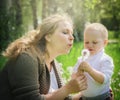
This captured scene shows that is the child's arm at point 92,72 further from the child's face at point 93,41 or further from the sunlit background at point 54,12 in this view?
the sunlit background at point 54,12

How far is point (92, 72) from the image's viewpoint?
9.51ft

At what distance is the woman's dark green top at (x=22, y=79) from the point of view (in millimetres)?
2506

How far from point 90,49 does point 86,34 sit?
112 millimetres

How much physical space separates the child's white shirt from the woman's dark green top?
1.89ft

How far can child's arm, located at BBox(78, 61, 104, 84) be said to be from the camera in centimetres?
283

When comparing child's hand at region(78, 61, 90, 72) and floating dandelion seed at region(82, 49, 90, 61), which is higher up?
floating dandelion seed at region(82, 49, 90, 61)

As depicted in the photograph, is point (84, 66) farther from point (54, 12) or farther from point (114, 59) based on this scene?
point (54, 12)

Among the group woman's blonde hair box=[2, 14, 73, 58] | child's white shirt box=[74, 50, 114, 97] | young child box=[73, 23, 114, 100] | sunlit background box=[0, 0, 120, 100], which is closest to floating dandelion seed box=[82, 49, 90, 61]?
young child box=[73, 23, 114, 100]

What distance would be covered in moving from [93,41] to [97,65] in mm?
175

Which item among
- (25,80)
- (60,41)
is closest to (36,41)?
(60,41)

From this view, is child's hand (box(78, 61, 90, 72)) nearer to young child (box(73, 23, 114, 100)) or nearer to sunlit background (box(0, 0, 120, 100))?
young child (box(73, 23, 114, 100))

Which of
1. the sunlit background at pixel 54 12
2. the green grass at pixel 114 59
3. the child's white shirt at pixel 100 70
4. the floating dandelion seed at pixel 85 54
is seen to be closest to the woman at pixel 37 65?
the floating dandelion seed at pixel 85 54

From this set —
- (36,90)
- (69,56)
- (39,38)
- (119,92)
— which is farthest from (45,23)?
(69,56)

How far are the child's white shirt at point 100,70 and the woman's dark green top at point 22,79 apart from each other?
0.58m
